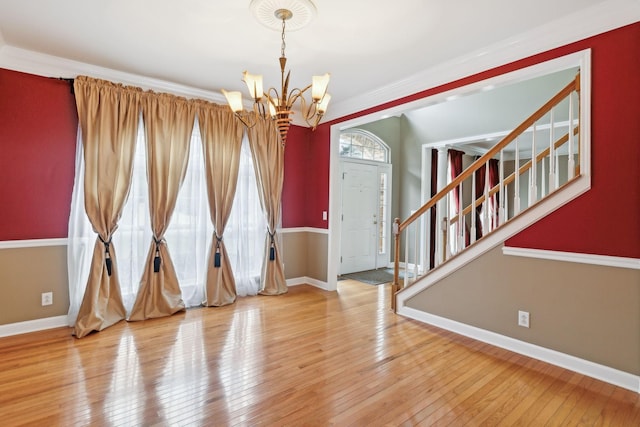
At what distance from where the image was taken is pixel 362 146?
6605 mm

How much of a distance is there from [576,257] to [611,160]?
0.76 m

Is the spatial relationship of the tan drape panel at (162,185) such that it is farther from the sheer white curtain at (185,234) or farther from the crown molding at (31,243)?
the crown molding at (31,243)

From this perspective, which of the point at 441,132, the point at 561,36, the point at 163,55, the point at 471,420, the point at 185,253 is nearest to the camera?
the point at 471,420

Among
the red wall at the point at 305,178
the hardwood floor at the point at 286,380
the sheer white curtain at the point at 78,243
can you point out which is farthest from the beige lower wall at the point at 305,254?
the sheer white curtain at the point at 78,243

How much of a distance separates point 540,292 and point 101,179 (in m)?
4.27

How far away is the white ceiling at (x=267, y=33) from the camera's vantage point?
254 cm

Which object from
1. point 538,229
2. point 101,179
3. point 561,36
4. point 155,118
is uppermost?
point 561,36

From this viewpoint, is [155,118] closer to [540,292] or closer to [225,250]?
[225,250]

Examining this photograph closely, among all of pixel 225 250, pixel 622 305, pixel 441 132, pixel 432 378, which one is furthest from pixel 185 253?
pixel 441 132

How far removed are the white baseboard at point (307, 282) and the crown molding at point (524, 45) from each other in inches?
107

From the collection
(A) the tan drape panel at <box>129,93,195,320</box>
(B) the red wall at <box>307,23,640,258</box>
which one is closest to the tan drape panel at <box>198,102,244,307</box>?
(A) the tan drape panel at <box>129,93,195,320</box>

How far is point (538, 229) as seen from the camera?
2898 mm

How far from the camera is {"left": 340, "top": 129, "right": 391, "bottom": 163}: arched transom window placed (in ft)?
20.8

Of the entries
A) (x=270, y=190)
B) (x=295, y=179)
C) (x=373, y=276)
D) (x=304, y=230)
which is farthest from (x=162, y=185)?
(x=373, y=276)
